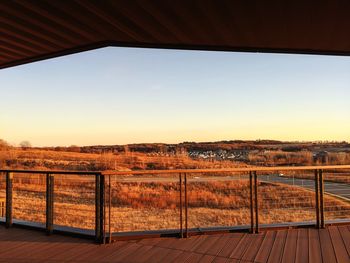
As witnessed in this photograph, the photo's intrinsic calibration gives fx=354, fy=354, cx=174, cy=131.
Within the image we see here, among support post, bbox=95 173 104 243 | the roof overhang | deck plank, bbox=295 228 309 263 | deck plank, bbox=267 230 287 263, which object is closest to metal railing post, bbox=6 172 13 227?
support post, bbox=95 173 104 243

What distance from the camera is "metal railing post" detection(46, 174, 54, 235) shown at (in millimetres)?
4070

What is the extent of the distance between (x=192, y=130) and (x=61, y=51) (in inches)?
779

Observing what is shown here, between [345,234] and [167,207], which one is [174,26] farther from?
[167,207]

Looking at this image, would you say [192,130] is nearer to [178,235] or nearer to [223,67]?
[223,67]

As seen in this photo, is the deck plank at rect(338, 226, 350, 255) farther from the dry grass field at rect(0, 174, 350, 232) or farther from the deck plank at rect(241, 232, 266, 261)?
the dry grass field at rect(0, 174, 350, 232)

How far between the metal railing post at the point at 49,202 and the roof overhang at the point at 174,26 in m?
1.56

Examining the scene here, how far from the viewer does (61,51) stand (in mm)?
4371

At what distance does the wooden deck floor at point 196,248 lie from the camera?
317 centimetres

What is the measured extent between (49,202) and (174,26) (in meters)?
2.44

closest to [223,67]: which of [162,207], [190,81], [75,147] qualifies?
[190,81]

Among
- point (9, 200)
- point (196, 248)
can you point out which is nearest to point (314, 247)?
point (196, 248)

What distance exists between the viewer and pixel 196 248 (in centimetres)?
348

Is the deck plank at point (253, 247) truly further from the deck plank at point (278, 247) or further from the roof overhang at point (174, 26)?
the roof overhang at point (174, 26)

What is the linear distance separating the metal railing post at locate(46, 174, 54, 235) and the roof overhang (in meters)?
1.56
